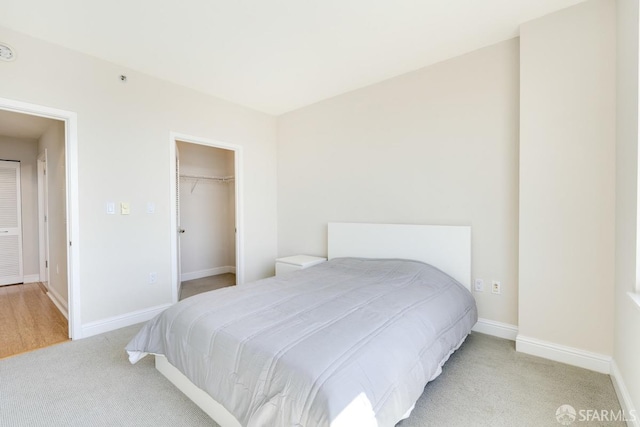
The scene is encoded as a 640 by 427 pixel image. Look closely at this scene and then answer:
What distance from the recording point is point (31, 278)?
15.5 feet

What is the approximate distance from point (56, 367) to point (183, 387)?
3.69 feet

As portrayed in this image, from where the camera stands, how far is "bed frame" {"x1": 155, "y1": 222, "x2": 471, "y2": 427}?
8.71 feet

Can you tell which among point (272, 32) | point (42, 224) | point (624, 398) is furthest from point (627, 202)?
point (42, 224)

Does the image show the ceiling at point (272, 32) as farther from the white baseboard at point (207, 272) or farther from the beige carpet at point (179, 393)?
the white baseboard at point (207, 272)

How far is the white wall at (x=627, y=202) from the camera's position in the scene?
154 centimetres

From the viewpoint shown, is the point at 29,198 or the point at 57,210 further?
A: the point at 29,198

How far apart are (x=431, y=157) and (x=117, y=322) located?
11.5 ft

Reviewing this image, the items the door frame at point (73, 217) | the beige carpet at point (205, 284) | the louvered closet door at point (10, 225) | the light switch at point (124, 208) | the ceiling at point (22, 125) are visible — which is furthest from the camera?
the louvered closet door at point (10, 225)

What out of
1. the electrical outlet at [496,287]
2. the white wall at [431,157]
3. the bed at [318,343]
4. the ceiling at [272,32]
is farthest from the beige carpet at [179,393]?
the ceiling at [272,32]

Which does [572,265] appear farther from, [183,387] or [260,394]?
[183,387]

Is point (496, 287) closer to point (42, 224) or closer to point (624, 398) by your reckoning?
point (624, 398)

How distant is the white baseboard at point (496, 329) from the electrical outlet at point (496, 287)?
0.90 feet

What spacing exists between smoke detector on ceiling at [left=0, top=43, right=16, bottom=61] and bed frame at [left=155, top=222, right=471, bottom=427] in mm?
2598

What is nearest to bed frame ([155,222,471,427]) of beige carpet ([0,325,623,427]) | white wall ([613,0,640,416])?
beige carpet ([0,325,623,427])
